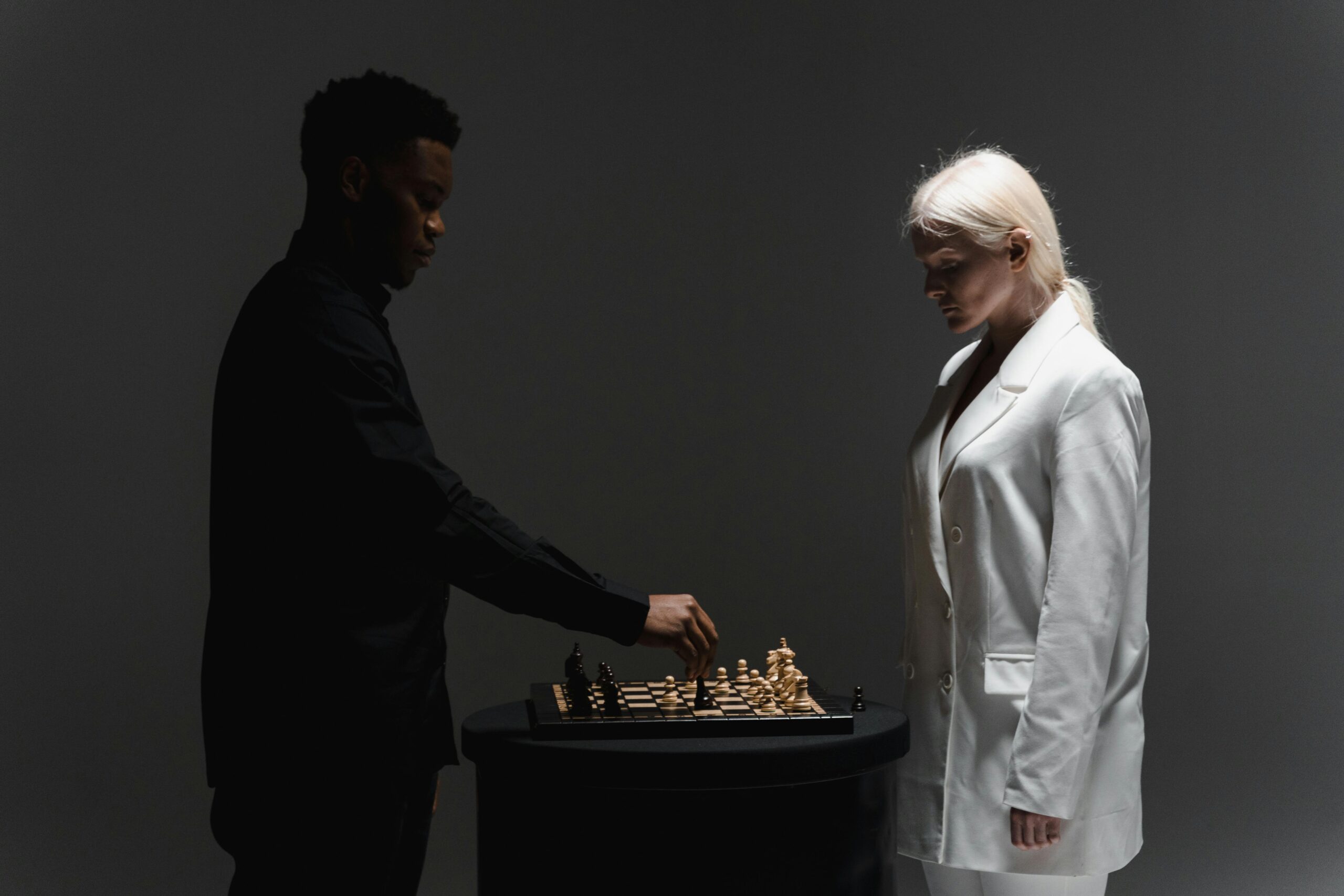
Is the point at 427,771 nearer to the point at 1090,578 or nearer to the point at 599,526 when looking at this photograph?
the point at 1090,578

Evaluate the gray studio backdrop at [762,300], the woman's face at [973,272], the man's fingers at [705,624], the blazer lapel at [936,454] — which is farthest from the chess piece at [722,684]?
the gray studio backdrop at [762,300]

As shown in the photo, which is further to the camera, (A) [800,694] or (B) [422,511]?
(A) [800,694]

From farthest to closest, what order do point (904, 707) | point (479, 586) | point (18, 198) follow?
point (18, 198) → point (904, 707) → point (479, 586)

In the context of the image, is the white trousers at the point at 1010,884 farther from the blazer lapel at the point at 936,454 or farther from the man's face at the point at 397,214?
the man's face at the point at 397,214

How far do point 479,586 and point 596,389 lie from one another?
7.65 ft

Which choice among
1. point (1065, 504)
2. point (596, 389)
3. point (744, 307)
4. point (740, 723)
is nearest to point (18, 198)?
point (596, 389)

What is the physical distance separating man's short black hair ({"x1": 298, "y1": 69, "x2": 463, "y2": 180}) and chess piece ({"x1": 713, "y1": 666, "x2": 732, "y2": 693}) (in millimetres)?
1256

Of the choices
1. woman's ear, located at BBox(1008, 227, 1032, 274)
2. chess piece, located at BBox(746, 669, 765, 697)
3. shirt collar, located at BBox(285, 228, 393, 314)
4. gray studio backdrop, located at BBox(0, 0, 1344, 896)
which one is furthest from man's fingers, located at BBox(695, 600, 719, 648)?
gray studio backdrop, located at BBox(0, 0, 1344, 896)

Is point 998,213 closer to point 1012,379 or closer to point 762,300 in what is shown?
point 1012,379

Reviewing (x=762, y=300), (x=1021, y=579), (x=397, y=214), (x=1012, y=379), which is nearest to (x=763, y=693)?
(x=1021, y=579)

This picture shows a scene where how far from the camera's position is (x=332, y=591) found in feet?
7.92

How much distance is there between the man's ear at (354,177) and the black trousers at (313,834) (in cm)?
110

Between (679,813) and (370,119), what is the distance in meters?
1.44

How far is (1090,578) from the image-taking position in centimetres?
254
